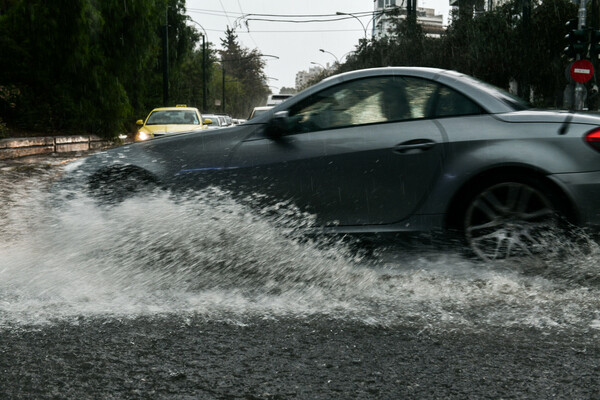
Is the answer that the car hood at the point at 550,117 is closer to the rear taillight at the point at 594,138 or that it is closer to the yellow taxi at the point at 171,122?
the rear taillight at the point at 594,138

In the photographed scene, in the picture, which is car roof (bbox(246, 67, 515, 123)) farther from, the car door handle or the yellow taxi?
the yellow taxi

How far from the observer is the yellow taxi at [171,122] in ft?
59.6

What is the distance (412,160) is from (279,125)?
1.00m

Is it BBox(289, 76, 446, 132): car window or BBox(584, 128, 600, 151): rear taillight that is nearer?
BBox(584, 128, 600, 151): rear taillight

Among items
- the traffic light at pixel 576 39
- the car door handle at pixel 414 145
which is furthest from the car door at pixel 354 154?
the traffic light at pixel 576 39

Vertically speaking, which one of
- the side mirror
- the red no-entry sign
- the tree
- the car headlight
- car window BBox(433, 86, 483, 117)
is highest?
the tree

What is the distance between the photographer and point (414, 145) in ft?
15.3

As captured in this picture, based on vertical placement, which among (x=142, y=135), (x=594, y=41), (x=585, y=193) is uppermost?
(x=594, y=41)

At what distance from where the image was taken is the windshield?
753 inches

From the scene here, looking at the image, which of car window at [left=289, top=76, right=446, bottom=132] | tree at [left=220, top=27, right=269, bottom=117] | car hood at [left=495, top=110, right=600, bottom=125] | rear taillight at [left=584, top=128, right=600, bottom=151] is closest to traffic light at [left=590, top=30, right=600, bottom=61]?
car hood at [left=495, top=110, right=600, bottom=125]

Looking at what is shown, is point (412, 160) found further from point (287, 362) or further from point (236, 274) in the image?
point (287, 362)

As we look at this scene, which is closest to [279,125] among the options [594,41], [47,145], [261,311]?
[261,311]

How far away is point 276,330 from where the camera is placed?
3.56 meters

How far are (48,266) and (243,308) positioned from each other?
1.63 metres
